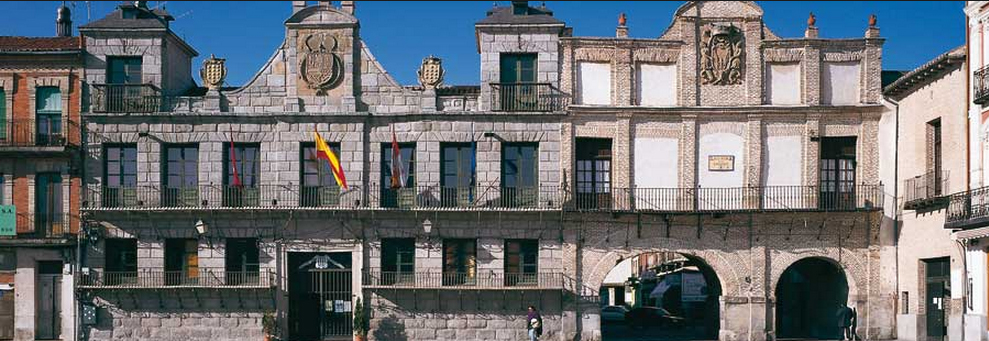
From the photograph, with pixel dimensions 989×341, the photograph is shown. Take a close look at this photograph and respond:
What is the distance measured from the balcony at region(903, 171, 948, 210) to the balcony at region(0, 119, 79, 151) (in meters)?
25.8

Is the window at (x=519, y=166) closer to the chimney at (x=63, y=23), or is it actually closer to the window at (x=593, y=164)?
the window at (x=593, y=164)

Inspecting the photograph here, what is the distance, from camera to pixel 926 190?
107 ft

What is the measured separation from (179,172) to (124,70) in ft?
12.5

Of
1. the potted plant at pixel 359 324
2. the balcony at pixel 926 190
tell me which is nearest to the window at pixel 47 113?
the potted plant at pixel 359 324

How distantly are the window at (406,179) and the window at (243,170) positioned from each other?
4.00 meters

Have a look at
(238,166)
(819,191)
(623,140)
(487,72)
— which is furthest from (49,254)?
(819,191)

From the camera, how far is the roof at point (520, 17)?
117 ft

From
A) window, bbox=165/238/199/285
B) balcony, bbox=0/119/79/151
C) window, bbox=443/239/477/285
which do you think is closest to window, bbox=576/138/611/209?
window, bbox=443/239/477/285

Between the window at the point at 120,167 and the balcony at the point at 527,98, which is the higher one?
the balcony at the point at 527,98

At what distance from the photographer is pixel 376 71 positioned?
119 feet

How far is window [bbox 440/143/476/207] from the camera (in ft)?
117

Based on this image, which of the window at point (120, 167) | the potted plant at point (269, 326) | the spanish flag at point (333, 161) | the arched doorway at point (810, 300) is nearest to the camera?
the potted plant at point (269, 326)

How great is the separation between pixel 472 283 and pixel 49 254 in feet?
Answer: 44.5

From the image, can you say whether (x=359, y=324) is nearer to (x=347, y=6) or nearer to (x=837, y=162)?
(x=347, y=6)
